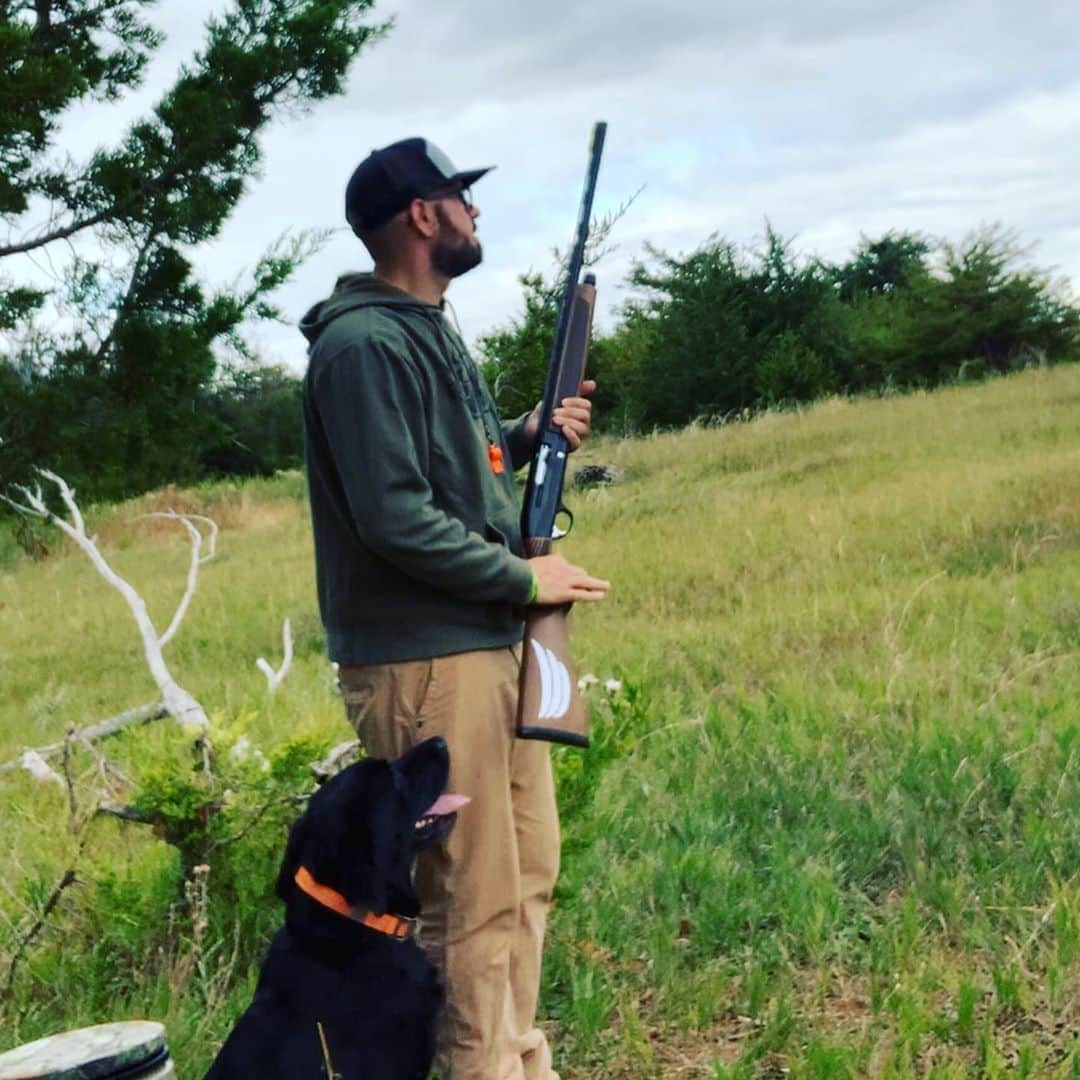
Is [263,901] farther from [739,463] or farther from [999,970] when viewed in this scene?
[739,463]

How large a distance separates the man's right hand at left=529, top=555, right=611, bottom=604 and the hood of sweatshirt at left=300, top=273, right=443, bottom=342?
1.94 feet

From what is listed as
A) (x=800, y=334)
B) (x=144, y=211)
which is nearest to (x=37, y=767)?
(x=144, y=211)

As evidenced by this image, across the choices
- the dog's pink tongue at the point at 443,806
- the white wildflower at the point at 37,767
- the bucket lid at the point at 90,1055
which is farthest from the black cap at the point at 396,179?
the white wildflower at the point at 37,767

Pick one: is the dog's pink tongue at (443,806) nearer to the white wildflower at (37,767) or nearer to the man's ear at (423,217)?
the man's ear at (423,217)

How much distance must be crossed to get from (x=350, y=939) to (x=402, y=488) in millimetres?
943

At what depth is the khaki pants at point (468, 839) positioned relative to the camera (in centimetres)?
306

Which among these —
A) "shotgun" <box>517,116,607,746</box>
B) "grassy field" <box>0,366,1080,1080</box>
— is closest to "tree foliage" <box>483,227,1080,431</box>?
"grassy field" <box>0,366,1080,1080</box>

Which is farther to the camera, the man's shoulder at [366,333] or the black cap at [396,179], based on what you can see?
the black cap at [396,179]

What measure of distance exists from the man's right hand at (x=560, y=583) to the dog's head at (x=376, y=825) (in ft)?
1.35

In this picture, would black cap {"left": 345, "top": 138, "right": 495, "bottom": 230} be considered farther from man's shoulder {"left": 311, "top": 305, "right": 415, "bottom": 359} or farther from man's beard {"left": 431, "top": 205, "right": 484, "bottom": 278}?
man's shoulder {"left": 311, "top": 305, "right": 415, "bottom": 359}

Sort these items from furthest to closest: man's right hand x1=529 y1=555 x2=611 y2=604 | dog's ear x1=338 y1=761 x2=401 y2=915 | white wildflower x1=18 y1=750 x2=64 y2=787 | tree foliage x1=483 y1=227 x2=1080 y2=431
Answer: tree foliage x1=483 y1=227 x2=1080 y2=431 < white wildflower x1=18 y1=750 x2=64 y2=787 < man's right hand x1=529 y1=555 x2=611 y2=604 < dog's ear x1=338 y1=761 x2=401 y2=915

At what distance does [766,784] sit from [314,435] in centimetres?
276

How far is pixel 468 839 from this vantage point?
10.1ft

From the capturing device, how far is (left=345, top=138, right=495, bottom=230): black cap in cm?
300
